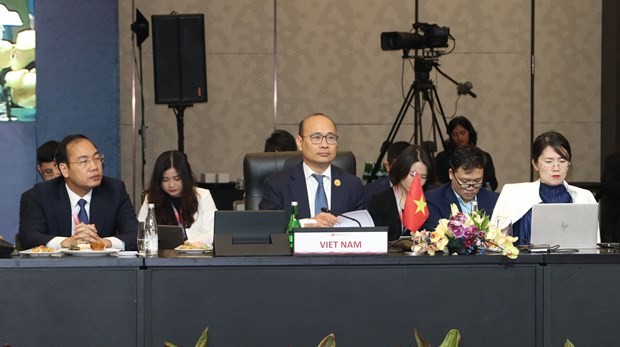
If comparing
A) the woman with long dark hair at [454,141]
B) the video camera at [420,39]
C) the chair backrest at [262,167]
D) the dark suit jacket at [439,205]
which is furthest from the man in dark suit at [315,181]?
the video camera at [420,39]

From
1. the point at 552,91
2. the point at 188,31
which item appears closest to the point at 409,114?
the point at 552,91

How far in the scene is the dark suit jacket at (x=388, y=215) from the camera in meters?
5.09

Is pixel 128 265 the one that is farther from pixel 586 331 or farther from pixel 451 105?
pixel 451 105

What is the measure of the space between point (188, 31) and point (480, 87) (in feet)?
8.84

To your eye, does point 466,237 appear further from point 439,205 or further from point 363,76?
point 363,76

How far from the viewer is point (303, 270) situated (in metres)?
3.68

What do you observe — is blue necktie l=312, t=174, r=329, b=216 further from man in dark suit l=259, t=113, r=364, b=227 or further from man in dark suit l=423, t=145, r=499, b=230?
man in dark suit l=423, t=145, r=499, b=230

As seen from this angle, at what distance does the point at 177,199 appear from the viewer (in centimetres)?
539

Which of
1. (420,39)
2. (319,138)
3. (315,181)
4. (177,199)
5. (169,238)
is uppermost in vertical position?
(420,39)

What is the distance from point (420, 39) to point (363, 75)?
60.8 inches

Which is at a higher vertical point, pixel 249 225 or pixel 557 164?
pixel 557 164

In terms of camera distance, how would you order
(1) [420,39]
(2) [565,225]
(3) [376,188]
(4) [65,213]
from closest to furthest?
1. (2) [565,225]
2. (4) [65,213]
3. (3) [376,188]
4. (1) [420,39]

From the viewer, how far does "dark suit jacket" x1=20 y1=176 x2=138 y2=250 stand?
4.68m

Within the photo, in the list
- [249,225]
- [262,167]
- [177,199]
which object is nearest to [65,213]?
[177,199]
